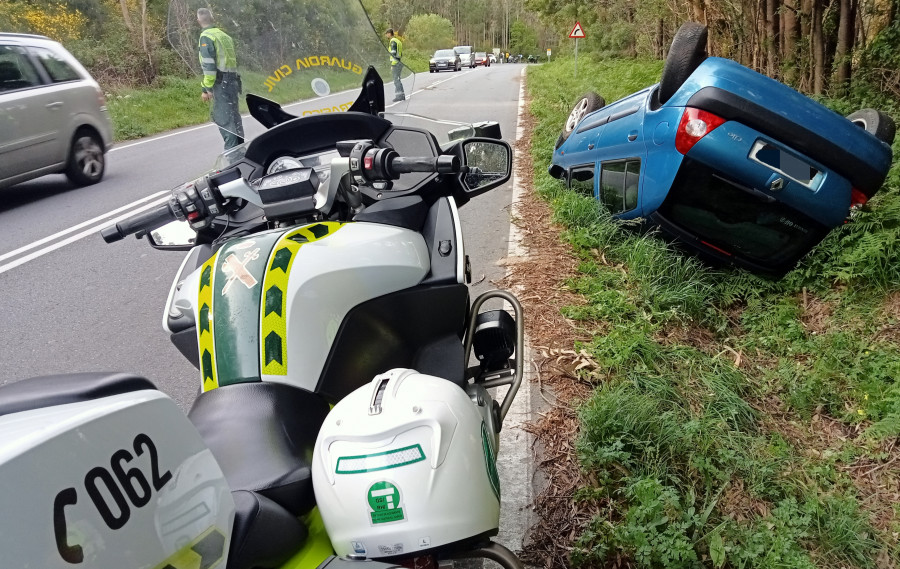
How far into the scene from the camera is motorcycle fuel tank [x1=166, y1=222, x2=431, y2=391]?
5.41ft

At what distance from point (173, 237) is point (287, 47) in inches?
33.8

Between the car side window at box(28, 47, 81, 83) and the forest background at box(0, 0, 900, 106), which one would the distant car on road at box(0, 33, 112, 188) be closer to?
the car side window at box(28, 47, 81, 83)

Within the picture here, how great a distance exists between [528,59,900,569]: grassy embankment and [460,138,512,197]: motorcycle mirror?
1.14m

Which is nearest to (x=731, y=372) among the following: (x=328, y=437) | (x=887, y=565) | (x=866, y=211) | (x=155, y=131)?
(x=887, y=565)

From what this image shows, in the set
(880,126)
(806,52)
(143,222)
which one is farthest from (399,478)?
(806,52)

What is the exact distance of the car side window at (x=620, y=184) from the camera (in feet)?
15.1

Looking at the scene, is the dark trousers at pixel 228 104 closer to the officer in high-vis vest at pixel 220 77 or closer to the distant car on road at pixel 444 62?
the officer in high-vis vest at pixel 220 77

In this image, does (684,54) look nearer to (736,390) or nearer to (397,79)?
(736,390)

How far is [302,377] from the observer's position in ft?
5.51

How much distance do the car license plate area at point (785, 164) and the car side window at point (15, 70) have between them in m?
7.72

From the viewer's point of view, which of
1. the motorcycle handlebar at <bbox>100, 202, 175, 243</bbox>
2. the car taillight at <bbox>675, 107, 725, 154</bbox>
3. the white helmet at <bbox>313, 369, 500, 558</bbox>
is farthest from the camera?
the car taillight at <bbox>675, 107, 725, 154</bbox>

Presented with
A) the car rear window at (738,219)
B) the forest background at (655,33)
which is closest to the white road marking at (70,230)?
the forest background at (655,33)

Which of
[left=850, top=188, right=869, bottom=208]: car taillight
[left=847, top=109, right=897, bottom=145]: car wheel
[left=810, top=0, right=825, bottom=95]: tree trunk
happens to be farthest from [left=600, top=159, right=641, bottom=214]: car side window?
[left=810, top=0, right=825, bottom=95]: tree trunk

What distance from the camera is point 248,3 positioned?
248 centimetres
